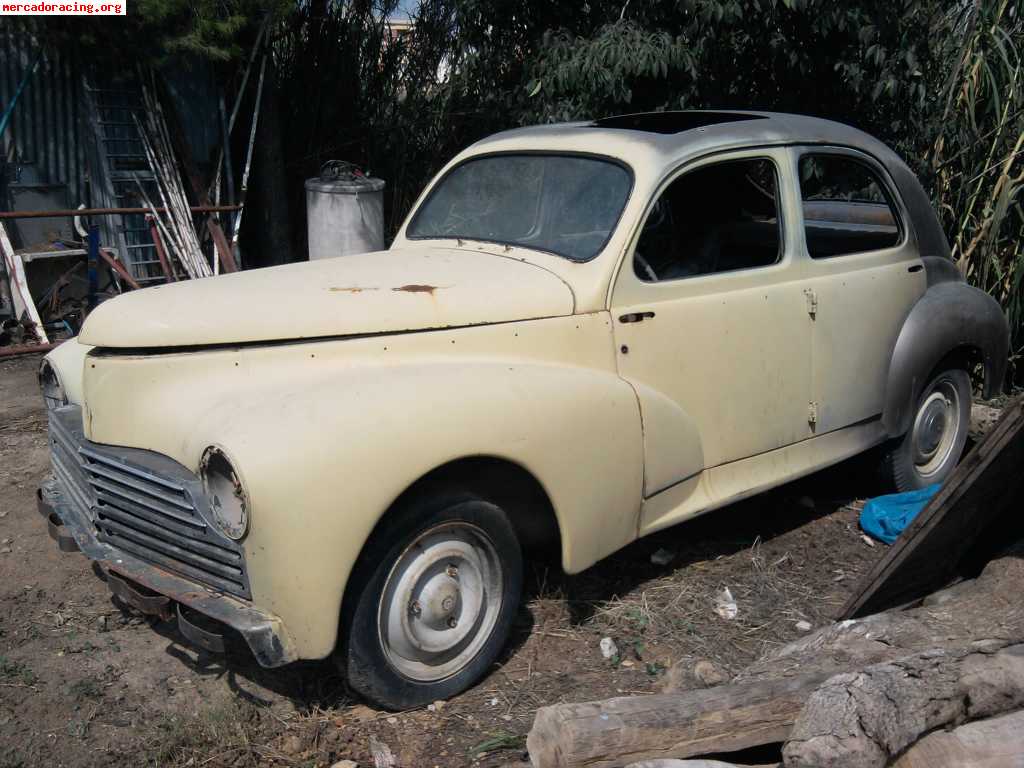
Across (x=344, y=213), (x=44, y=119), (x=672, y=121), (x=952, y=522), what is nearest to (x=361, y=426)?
(x=952, y=522)

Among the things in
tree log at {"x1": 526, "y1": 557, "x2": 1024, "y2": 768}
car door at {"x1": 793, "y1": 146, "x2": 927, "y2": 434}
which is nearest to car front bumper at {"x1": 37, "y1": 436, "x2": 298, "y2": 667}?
tree log at {"x1": 526, "y1": 557, "x2": 1024, "y2": 768}

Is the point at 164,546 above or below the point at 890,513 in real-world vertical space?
above

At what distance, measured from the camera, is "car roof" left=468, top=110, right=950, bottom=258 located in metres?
3.96

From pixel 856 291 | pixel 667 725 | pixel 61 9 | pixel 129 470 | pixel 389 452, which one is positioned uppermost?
pixel 61 9

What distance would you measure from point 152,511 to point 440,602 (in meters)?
0.91

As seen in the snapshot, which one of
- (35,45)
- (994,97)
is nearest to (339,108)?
(35,45)

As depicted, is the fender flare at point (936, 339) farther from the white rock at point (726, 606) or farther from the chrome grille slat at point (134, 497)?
the chrome grille slat at point (134, 497)

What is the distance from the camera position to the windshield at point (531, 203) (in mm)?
3879

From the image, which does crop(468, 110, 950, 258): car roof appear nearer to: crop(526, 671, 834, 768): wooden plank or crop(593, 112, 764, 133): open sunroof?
crop(593, 112, 764, 133): open sunroof

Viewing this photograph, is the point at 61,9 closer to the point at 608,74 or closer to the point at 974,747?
the point at 608,74

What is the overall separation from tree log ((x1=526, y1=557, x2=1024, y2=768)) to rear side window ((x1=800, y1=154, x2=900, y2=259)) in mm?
1792

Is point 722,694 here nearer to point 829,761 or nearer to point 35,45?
point 829,761

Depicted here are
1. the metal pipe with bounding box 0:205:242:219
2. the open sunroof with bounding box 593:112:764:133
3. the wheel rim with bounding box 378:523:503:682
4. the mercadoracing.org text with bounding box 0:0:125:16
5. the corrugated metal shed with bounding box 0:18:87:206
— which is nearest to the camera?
the wheel rim with bounding box 378:523:503:682

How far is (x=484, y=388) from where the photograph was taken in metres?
3.23
